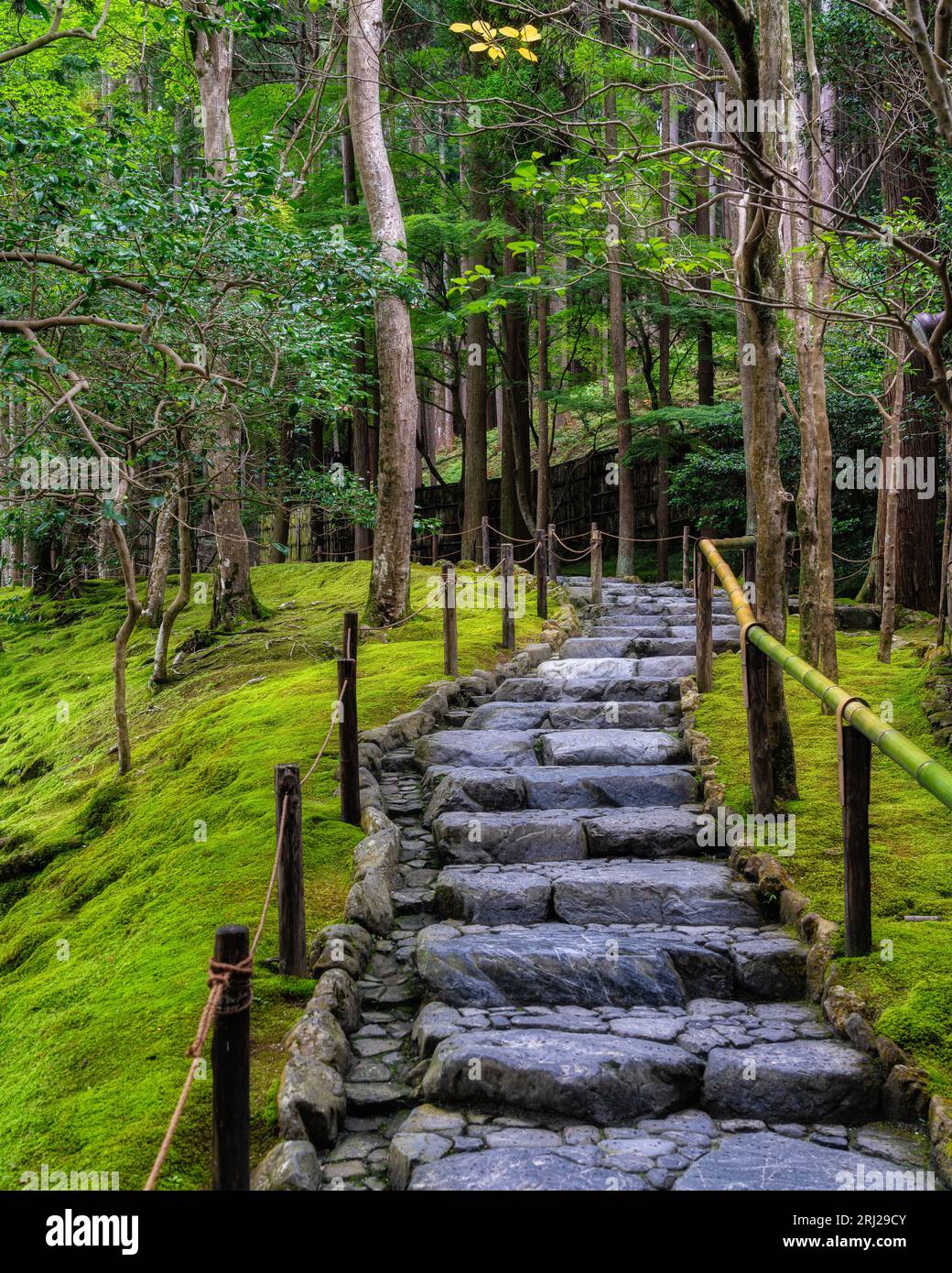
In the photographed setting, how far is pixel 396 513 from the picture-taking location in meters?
11.1

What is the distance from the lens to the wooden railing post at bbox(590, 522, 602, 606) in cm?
1273

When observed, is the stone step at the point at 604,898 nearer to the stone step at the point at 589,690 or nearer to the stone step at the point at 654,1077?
the stone step at the point at 654,1077

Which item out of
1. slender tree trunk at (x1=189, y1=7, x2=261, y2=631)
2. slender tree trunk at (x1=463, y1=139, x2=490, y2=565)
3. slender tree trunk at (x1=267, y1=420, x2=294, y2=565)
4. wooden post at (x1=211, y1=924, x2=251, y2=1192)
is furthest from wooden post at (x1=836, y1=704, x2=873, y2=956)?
slender tree trunk at (x1=463, y1=139, x2=490, y2=565)

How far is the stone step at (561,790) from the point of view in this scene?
20.7 ft

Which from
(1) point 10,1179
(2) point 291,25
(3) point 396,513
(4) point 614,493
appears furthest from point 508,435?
(1) point 10,1179

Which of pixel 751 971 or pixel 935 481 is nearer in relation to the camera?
pixel 751 971

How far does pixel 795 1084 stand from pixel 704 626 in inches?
192

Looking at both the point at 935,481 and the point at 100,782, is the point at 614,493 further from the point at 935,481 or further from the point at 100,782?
the point at 100,782

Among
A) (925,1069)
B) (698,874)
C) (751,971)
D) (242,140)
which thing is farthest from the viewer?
(242,140)

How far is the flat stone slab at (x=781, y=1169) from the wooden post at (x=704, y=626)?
16.4 feet

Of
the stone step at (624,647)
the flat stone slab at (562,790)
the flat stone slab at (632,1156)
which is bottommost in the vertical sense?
the flat stone slab at (632,1156)

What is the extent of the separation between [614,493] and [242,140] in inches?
408

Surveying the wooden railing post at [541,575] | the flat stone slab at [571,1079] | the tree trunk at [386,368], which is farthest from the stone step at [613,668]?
the flat stone slab at [571,1079]

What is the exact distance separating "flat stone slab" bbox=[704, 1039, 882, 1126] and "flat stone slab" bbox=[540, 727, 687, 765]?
3.25 metres
